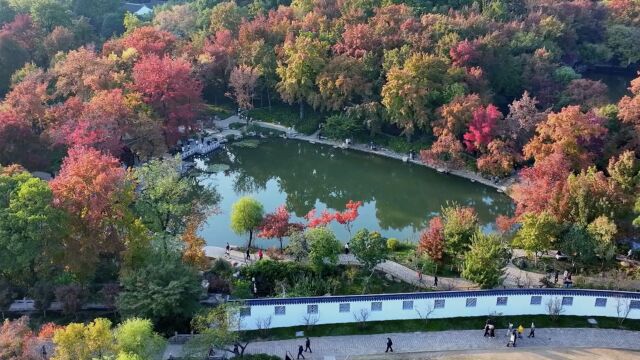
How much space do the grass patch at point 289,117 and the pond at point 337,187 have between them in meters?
1.43

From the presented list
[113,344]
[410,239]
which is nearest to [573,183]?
[410,239]

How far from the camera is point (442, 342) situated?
68.4 ft

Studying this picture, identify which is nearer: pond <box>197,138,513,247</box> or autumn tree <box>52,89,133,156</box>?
autumn tree <box>52,89,133,156</box>

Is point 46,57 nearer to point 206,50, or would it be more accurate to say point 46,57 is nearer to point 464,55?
point 206,50

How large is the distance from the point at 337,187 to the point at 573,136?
→ 12525 mm

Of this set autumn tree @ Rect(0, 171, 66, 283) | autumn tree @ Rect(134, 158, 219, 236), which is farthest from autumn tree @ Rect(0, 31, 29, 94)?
autumn tree @ Rect(0, 171, 66, 283)

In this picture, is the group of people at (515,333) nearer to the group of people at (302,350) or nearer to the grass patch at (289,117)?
the group of people at (302,350)

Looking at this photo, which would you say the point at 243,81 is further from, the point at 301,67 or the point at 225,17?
the point at 225,17

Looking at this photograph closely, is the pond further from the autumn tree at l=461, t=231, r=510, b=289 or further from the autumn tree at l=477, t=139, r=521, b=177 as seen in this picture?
the autumn tree at l=461, t=231, r=510, b=289

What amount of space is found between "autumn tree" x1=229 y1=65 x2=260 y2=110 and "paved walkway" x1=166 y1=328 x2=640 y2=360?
22.5 meters

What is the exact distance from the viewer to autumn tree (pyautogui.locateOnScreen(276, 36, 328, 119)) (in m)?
38.4

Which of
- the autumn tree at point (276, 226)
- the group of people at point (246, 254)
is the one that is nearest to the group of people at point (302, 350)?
the group of people at point (246, 254)

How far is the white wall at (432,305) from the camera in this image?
825 inches

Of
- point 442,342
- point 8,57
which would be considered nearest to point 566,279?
point 442,342
